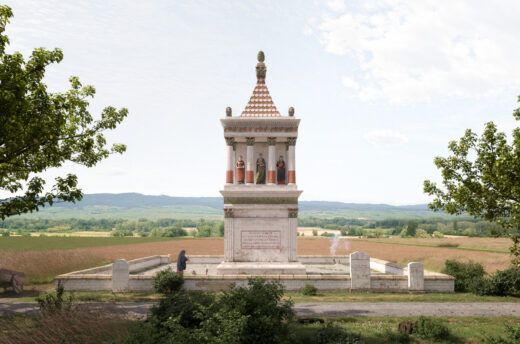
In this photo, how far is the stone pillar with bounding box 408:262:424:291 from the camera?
2352 centimetres

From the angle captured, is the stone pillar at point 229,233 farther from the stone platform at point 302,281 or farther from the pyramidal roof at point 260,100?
the pyramidal roof at point 260,100

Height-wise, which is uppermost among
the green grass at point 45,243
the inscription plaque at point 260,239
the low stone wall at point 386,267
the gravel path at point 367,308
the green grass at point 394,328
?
the inscription plaque at point 260,239

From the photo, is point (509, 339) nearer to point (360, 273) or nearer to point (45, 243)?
point (360, 273)

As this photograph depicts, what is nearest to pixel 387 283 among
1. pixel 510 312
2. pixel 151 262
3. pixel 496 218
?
pixel 510 312

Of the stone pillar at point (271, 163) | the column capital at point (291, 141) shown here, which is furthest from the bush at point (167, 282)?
the column capital at point (291, 141)

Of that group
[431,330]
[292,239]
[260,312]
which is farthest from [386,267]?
[260,312]

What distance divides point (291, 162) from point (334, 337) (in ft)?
52.1

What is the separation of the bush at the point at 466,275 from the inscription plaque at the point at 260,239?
10240 millimetres

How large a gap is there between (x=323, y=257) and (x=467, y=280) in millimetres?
16640

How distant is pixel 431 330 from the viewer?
46.6 ft

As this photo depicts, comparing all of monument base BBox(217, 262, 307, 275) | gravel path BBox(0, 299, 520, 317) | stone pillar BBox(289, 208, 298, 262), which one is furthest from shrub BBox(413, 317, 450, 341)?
stone pillar BBox(289, 208, 298, 262)

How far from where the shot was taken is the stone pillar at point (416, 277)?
23516mm

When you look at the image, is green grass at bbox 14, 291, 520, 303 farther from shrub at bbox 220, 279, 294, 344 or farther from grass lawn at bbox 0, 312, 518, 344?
shrub at bbox 220, 279, 294, 344

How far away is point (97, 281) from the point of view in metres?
23.7
